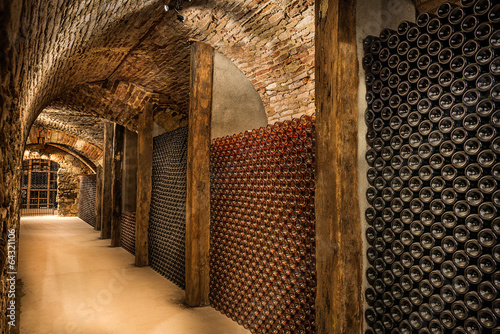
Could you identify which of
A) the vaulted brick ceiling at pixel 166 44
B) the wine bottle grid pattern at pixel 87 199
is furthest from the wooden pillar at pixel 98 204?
the vaulted brick ceiling at pixel 166 44

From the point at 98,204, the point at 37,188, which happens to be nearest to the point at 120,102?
the point at 98,204

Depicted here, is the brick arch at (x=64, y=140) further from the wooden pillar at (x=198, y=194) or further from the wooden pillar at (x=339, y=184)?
the wooden pillar at (x=339, y=184)

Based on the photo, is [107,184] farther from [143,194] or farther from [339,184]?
[339,184]

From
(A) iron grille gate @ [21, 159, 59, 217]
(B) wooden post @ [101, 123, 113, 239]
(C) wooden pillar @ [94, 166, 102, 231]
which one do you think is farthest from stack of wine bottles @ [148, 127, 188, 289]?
(A) iron grille gate @ [21, 159, 59, 217]

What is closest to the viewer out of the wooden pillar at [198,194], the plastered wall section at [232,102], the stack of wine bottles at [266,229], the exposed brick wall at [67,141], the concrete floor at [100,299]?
the stack of wine bottles at [266,229]

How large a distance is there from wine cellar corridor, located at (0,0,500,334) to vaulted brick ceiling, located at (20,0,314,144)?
0.08 ft

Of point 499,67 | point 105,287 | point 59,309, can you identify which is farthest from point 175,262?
point 499,67

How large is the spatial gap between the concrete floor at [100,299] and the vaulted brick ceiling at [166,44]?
6.79 ft

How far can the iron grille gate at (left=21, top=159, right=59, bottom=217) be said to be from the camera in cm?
1516

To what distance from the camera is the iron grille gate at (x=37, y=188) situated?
1516cm

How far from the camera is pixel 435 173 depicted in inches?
63.9

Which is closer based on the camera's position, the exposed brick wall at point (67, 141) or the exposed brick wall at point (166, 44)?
the exposed brick wall at point (166, 44)

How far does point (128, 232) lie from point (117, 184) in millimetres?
1244

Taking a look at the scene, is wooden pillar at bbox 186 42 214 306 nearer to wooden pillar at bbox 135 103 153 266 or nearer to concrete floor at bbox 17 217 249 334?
concrete floor at bbox 17 217 249 334
